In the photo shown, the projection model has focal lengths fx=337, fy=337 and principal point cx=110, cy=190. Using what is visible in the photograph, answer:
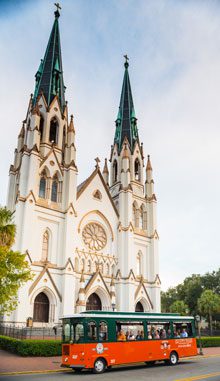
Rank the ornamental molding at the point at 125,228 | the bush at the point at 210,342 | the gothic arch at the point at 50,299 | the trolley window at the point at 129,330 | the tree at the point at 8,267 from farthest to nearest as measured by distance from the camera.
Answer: the ornamental molding at the point at 125,228
the gothic arch at the point at 50,299
the bush at the point at 210,342
the tree at the point at 8,267
the trolley window at the point at 129,330

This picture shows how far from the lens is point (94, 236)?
38156 mm

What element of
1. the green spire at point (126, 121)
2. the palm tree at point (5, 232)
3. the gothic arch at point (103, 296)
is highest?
the green spire at point (126, 121)

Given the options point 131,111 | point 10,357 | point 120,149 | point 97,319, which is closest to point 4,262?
point 10,357

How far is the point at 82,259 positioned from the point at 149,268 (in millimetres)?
9989

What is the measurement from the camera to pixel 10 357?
1884 cm

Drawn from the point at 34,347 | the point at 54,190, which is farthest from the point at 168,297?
the point at 34,347

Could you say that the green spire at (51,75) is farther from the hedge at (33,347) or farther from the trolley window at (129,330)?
the trolley window at (129,330)

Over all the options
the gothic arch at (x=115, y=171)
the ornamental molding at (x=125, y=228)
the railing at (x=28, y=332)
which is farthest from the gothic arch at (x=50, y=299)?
the gothic arch at (x=115, y=171)

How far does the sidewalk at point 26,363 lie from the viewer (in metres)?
15.2

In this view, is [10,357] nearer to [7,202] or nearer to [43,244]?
[43,244]

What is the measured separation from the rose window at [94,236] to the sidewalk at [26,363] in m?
17.7

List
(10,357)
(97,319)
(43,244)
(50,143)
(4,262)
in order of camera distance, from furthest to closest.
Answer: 1. (50,143)
2. (43,244)
3. (4,262)
4. (10,357)
5. (97,319)

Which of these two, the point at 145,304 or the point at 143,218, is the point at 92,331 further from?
the point at 143,218

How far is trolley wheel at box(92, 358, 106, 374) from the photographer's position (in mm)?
15300
